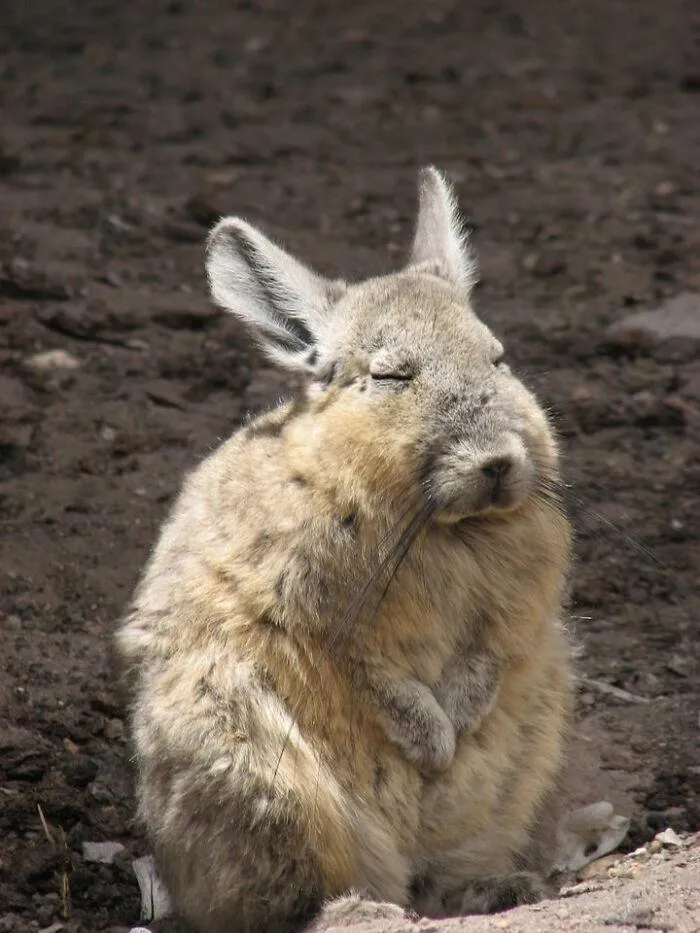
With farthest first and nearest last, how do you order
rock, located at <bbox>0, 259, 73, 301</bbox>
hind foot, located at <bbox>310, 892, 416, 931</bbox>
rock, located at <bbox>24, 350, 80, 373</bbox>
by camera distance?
rock, located at <bbox>0, 259, 73, 301</bbox> < rock, located at <bbox>24, 350, 80, 373</bbox> < hind foot, located at <bbox>310, 892, 416, 931</bbox>

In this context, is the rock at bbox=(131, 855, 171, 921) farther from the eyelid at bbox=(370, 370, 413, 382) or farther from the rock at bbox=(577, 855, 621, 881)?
the eyelid at bbox=(370, 370, 413, 382)

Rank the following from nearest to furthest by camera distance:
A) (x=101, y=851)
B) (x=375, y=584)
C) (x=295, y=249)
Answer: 1. (x=375, y=584)
2. (x=101, y=851)
3. (x=295, y=249)

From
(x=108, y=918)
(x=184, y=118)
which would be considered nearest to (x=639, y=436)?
(x=108, y=918)

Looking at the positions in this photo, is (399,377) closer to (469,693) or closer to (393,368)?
(393,368)

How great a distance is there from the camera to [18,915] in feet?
18.7

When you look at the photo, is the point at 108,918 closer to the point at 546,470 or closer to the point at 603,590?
the point at 546,470

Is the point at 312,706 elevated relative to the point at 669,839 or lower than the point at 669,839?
elevated

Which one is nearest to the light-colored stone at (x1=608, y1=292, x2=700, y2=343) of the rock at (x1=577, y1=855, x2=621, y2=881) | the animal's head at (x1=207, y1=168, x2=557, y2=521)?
the animal's head at (x1=207, y1=168, x2=557, y2=521)

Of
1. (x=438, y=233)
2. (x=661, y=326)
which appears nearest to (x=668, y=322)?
(x=661, y=326)

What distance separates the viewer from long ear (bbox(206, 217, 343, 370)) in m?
5.72

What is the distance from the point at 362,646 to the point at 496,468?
78 centimetres

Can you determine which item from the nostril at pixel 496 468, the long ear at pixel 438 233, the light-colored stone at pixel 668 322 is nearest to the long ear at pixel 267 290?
the long ear at pixel 438 233

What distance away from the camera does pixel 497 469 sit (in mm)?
4965

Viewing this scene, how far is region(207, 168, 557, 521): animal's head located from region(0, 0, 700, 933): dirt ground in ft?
2.22
